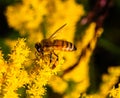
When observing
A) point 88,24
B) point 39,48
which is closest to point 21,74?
point 39,48

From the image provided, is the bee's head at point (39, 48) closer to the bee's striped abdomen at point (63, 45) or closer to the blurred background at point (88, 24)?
the bee's striped abdomen at point (63, 45)

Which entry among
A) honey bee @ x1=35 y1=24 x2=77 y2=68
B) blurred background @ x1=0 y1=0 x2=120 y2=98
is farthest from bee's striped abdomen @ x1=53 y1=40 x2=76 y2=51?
blurred background @ x1=0 y1=0 x2=120 y2=98

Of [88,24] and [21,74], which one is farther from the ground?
[88,24]

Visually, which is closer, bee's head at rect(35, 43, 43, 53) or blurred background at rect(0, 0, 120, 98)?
bee's head at rect(35, 43, 43, 53)

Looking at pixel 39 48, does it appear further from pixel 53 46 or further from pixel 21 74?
pixel 21 74

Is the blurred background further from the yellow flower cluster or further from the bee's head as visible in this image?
the yellow flower cluster

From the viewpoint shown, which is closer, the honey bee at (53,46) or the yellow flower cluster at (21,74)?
the yellow flower cluster at (21,74)

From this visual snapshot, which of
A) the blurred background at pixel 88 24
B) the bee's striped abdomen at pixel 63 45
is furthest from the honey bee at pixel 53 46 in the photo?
the blurred background at pixel 88 24
